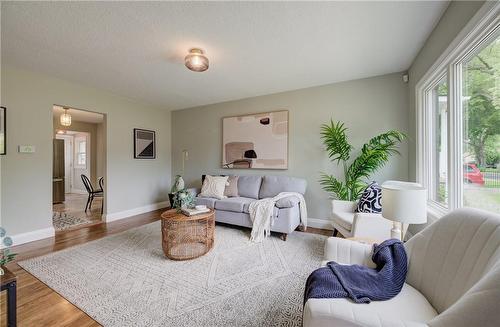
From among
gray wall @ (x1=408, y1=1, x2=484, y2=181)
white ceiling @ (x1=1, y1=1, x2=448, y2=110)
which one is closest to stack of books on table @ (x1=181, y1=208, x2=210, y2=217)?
white ceiling @ (x1=1, y1=1, x2=448, y2=110)

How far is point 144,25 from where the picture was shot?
1.93 metres

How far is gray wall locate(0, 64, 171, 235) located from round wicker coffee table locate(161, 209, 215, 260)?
6.91 feet

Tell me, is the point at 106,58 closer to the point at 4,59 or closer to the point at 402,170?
the point at 4,59

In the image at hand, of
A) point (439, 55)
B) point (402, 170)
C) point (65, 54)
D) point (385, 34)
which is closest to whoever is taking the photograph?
point (439, 55)

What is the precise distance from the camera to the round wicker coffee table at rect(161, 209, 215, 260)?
2330 millimetres

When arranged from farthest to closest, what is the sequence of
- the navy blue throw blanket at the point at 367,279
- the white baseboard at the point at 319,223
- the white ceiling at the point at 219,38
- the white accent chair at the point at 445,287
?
the white baseboard at the point at 319,223 → the white ceiling at the point at 219,38 → the navy blue throw blanket at the point at 367,279 → the white accent chair at the point at 445,287

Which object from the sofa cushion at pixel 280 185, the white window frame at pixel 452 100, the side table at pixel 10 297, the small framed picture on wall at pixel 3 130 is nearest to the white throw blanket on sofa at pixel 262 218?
the sofa cushion at pixel 280 185

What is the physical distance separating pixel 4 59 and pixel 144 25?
214 centimetres

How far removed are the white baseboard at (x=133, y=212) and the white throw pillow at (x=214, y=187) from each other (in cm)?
161

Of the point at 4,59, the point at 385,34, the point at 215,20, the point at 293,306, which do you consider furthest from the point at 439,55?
the point at 4,59

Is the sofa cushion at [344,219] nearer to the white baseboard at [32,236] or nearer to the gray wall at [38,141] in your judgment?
the gray wall at [38,141]

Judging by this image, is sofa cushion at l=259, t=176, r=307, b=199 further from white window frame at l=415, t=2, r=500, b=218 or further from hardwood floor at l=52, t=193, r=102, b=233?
hardwood floor at l=52, t=193, r=102, b=233

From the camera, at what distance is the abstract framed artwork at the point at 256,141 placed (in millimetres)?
3791

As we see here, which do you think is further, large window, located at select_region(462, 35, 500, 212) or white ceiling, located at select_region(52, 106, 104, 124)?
white ceiling, located at select_region(52, 106, 104, 124)
